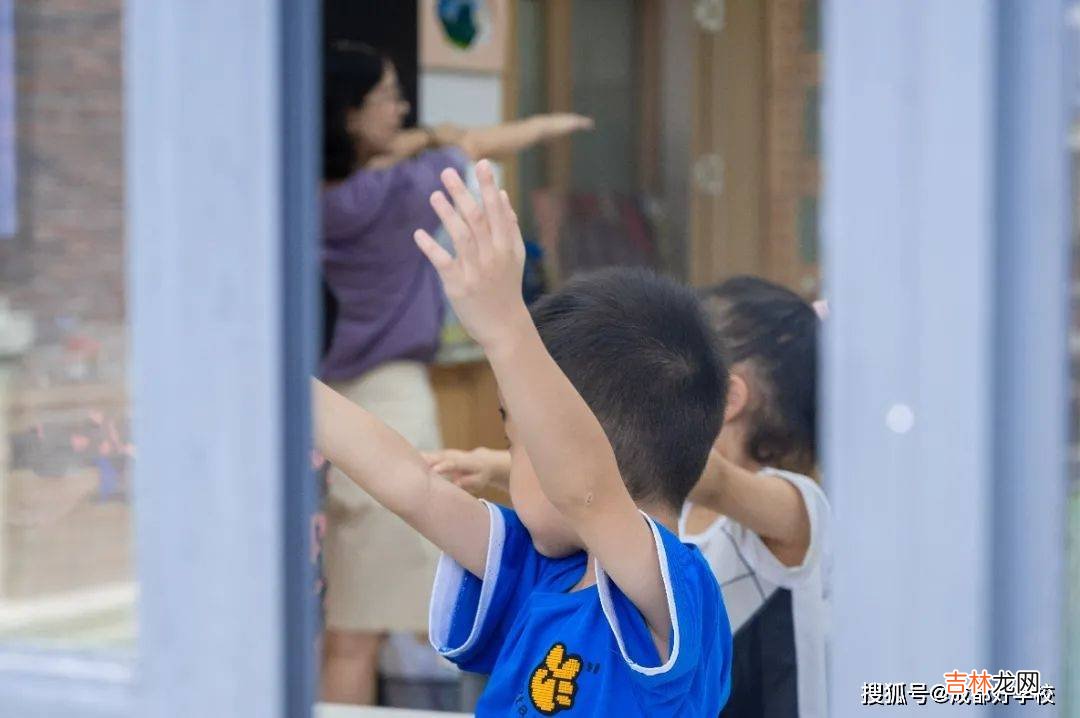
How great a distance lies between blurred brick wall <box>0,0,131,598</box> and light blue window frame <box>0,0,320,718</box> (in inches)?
2.8

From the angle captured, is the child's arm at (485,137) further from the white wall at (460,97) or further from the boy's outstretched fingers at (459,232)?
the boy's outstretched fingers at (459,232)

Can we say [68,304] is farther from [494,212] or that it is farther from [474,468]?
[474,468]

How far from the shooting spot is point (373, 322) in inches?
112

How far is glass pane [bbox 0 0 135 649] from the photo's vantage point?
38.9 inches

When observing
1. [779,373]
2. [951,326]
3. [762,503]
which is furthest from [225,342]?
[779,373]

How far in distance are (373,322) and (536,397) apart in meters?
1.91

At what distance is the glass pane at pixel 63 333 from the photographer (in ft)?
3.24

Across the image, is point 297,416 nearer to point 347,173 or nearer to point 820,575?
point 820,575

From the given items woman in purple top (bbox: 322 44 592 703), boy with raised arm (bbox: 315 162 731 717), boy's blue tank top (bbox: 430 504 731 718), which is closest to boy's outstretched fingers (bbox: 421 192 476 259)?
boy with raised arm (bbox: 315 162 731 717)

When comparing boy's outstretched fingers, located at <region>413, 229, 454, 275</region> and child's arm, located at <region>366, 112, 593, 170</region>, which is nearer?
boy's outstretched fingers, located at <region>413, 229, 454, 275</region>

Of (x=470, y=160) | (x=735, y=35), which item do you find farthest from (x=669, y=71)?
(x=470, y=160)

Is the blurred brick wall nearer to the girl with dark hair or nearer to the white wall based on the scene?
the girl with dark hair

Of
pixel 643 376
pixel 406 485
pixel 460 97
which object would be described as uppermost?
pixel 460 97

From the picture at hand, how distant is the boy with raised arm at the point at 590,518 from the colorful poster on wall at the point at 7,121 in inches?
10.9
